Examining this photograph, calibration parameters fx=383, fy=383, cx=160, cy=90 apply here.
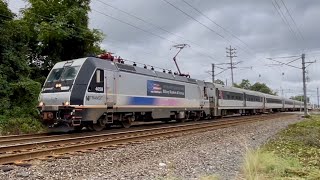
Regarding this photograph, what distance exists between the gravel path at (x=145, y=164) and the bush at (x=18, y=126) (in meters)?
8.50

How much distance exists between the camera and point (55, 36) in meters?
26.0

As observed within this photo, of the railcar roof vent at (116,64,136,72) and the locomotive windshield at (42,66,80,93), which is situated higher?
the railcar roof vent at (116,64,136,72)

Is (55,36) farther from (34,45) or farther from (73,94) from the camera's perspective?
(73,94)

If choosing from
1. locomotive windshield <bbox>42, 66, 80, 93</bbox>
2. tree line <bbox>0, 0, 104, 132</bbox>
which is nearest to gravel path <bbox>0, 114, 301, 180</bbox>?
locomotive windshield <bbox>42, 66, 80, 93</bbox>

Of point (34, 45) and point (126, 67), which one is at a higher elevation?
point (34, 45)

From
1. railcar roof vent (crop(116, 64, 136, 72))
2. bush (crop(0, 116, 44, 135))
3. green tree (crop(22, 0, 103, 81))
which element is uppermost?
green tree (crop(22, 0, 103, 81))

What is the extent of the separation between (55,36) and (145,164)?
18623mm

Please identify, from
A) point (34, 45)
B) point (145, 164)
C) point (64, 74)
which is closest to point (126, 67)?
point (64, 74)

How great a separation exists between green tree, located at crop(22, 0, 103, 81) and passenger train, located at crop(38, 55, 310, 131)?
7.14m

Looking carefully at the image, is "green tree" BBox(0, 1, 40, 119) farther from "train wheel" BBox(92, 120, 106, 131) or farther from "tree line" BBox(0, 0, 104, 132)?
"train wheel" BBox(92, 120, 106, 131)

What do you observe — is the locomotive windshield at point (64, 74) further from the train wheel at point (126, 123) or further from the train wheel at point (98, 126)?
the train wheel at point (126, 123)

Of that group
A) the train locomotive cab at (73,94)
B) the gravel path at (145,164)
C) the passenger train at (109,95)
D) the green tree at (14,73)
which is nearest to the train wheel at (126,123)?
the passenger train at (109,95)

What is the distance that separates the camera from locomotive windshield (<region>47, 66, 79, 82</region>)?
1750 cm

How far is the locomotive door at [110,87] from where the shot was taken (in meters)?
18.5
